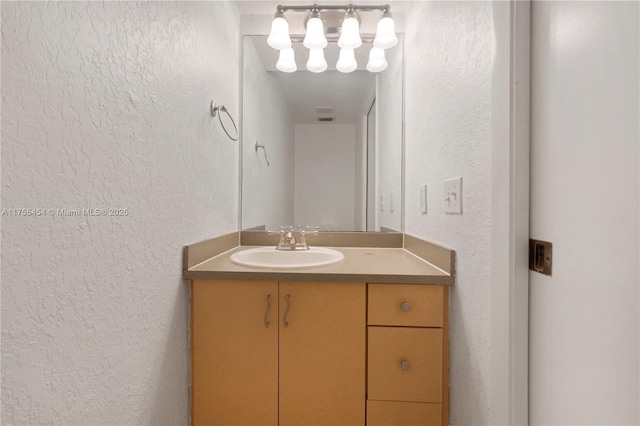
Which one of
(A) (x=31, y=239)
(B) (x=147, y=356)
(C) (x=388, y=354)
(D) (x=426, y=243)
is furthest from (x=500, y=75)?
(B) (x=147, y=356)

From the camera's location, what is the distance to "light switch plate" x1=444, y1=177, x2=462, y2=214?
810mm

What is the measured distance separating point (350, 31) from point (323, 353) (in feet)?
4.89

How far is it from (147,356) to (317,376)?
20.9 inches

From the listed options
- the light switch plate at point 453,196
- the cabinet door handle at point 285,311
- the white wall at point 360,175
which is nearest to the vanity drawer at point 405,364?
the cabinet door handle at point 285,311

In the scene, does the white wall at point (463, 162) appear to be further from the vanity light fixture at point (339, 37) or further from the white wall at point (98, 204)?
the white wall at point (98, 204)

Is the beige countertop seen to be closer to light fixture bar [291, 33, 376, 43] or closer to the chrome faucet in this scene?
the chrome faucet

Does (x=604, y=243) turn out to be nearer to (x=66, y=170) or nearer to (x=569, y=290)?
(x=569, y=290)

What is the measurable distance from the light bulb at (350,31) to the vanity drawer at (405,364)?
4.47 ft

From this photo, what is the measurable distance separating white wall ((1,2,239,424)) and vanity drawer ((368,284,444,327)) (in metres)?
0.67

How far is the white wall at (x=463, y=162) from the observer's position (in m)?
0.69

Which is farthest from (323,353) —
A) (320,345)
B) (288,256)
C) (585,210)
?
(585,210)

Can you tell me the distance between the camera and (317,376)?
91 cm

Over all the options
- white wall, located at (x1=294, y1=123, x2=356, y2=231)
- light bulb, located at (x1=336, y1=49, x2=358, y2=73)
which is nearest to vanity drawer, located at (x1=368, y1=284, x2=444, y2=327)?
white wall, located at (x1=294, y1=123, x2=356, y2=231)

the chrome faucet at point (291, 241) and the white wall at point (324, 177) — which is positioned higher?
the white wall at point (324, 177)
